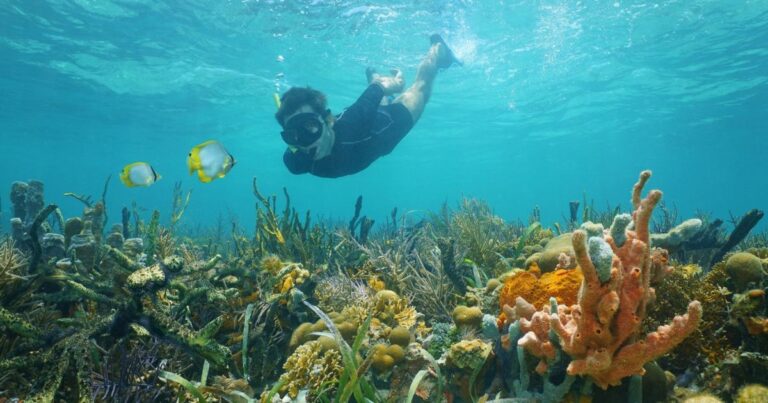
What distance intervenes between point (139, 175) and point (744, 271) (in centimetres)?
647

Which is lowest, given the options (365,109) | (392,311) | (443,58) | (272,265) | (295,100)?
(392,311)

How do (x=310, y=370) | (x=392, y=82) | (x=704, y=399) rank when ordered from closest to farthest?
(x=704, y=399) < (x=310, y=370) < (x=392, y=82)

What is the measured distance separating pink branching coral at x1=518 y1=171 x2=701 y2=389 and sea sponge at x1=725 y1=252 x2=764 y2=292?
134cm

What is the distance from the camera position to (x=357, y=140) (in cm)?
700

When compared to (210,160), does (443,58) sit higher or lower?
higher

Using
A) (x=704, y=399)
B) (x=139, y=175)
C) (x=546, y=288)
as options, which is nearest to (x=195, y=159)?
(x=139, y=175)

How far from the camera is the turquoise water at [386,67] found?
1512cm

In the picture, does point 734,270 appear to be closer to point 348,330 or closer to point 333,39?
point 348,330

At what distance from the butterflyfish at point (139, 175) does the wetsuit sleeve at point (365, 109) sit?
310 cm

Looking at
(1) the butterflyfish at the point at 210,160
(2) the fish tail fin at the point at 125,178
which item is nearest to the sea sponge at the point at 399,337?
(1) the butterflyfish at the point at 210,160

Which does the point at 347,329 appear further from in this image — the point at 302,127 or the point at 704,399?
the point at 302,127

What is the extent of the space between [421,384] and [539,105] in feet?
97.0

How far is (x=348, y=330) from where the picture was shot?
138 inches

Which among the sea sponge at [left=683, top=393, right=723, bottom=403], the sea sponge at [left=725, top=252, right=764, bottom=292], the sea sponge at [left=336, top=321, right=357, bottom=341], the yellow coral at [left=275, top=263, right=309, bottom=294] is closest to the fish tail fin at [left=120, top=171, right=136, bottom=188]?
the yellow coral at [left=275, top=263, right=309, bottom=294]
